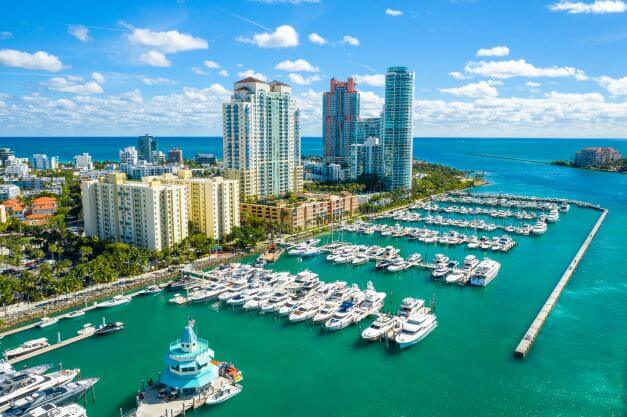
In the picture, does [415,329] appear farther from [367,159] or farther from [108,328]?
[367,159]

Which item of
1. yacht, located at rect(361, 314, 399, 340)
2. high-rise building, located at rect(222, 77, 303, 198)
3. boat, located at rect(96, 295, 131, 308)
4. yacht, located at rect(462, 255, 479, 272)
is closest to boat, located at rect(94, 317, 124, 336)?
boat, located at rect(96, 295, 131, 308)

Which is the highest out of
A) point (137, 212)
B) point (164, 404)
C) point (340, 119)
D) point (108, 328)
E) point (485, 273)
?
point (340, 119)

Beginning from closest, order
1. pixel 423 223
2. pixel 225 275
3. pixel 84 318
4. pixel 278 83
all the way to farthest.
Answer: pixel 84 318, pixel 225 275, pixel 423 223, pixel 278 83

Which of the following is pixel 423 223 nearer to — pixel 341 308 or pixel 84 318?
pixel 341 308

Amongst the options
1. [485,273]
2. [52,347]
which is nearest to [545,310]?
[485,273]

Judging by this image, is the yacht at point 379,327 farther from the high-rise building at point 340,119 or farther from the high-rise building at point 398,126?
the high-rise building at point 340,119

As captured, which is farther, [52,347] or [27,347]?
[52,347]

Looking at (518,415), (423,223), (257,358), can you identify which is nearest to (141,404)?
(257,358)
